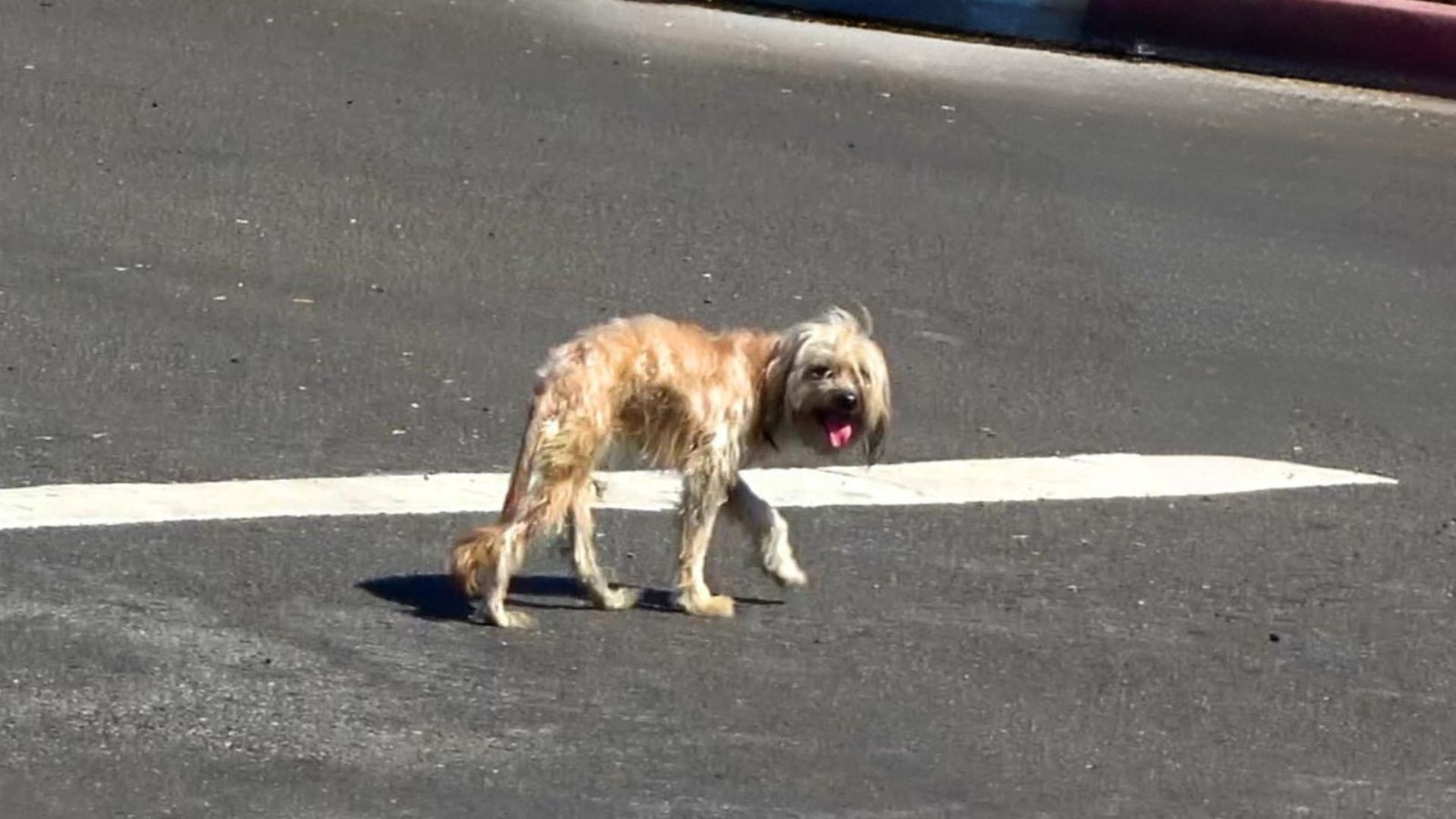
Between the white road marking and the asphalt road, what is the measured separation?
132mm

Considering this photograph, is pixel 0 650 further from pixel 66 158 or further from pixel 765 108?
pixel 765 108

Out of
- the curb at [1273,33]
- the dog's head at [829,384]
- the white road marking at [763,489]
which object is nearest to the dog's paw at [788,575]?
the dog's head at [829,384]

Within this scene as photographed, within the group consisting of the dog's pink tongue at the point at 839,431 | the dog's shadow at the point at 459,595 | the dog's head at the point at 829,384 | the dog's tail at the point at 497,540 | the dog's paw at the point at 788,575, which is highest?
the dog's head at the point at 829,384

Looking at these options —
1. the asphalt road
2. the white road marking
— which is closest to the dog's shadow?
the asphalt road

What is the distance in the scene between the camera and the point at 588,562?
7.77 meters

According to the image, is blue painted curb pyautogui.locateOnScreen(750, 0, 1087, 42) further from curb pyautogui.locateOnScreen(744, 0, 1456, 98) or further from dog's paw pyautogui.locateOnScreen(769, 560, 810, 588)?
dog's paw pyautogui.locateOnScreen(769, 560, 810, 588)

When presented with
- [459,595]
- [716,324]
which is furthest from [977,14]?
[459,595]

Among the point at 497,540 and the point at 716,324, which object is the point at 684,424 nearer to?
the point at 497,540

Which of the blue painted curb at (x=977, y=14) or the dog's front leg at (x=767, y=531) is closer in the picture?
the dog's front leg at (x=767, y=531)

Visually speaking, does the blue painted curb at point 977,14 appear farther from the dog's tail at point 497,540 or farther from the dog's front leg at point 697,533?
the dog's tail at point 497,540

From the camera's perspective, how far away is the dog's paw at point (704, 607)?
7789 mm

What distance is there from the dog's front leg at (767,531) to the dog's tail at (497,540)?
1.99 feet

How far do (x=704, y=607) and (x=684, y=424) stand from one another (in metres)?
0.50

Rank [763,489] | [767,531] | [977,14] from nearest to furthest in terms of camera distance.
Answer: [767,531] < [763,489] < [977,14]
